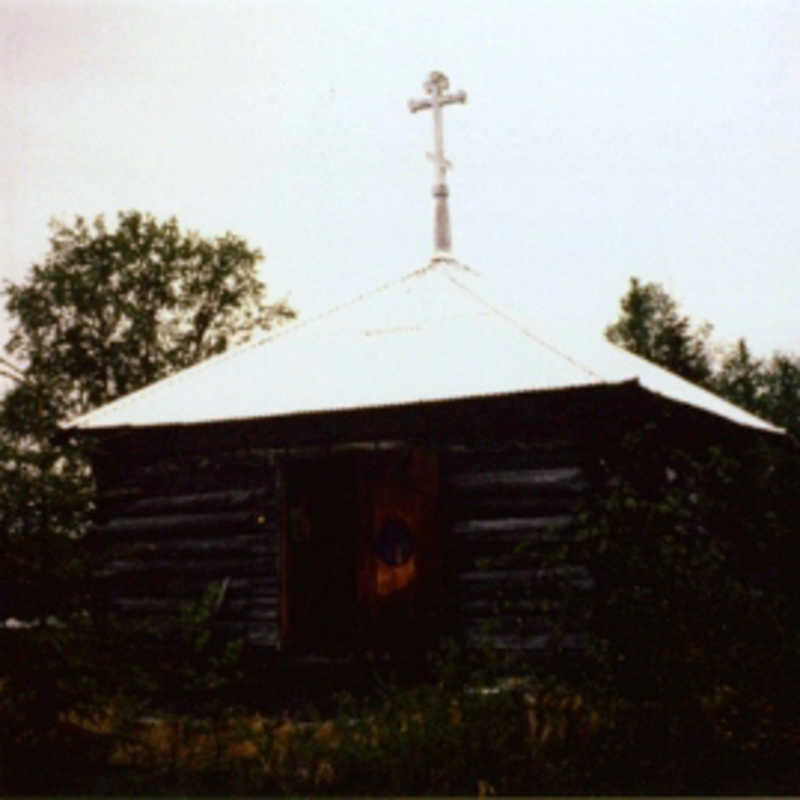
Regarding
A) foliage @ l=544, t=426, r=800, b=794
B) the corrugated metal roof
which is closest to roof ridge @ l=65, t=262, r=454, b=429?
the corrugated metal roof

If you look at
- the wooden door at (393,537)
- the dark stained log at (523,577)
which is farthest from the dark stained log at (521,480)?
the wooden door at (393,537)

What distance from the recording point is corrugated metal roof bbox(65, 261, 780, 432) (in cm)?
925

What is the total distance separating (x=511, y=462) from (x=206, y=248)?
28.9 metres

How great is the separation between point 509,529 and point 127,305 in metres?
27.8

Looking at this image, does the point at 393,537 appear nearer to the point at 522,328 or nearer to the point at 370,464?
the point at 370,464

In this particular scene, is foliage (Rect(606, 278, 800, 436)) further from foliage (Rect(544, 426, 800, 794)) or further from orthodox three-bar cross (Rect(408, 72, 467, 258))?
foliage (Rect(544, 426, 800, 794))

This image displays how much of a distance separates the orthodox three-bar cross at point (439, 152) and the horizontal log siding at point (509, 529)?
4.85 meters

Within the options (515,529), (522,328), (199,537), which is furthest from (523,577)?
(199,537)

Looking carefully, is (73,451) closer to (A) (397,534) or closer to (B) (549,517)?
(B) (549,517)

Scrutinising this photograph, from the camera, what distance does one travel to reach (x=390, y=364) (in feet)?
33.6

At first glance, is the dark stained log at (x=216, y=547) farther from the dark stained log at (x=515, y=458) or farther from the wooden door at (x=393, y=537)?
Answer: the dark stained log at (x=515, y=458)

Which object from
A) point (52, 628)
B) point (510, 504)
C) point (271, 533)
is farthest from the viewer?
point (271, 533)

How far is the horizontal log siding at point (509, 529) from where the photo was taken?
28.1ft

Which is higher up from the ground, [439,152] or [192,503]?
[439,152]
